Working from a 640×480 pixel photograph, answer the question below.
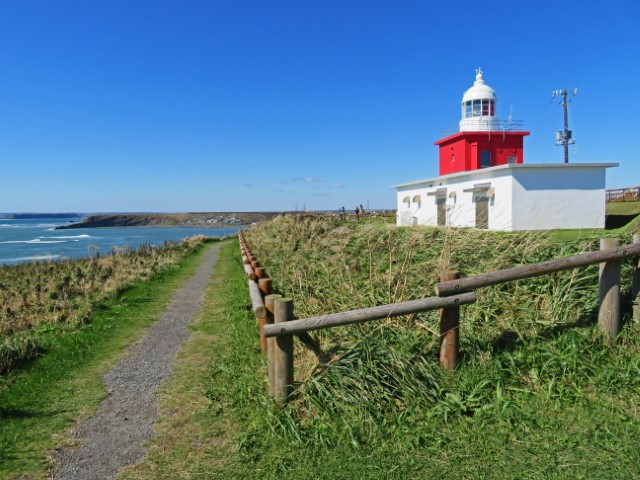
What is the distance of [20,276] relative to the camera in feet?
55.5

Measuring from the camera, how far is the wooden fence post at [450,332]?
4.18 m

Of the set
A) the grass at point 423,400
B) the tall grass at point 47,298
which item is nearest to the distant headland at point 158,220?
the tall grass at point 47,298

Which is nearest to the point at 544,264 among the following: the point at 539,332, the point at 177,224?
the point at 539,332

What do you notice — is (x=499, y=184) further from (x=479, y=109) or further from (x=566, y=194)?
(x=479, y=109)

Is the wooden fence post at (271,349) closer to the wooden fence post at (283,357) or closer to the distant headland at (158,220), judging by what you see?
the wooden fence post at (283,357)

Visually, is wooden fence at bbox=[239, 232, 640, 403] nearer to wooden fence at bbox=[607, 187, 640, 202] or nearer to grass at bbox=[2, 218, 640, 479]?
grass at bbox=[2, 218, 640, 479]

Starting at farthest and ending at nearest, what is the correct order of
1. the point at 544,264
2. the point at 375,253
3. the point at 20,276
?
the point at 20,276
the point at 375,253
the point at 544,264

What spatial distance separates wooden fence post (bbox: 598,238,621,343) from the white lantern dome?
2557 cm

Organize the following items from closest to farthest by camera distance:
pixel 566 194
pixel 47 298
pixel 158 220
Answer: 1. pixel 47 298
2. pixel 566 194
3. pixel 158 220

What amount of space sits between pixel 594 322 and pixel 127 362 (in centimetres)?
593

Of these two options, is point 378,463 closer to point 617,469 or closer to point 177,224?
point 617,469

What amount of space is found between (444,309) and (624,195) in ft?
122

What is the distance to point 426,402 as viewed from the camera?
3.81 metres

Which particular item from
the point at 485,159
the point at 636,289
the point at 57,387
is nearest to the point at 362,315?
the point at 636,289
